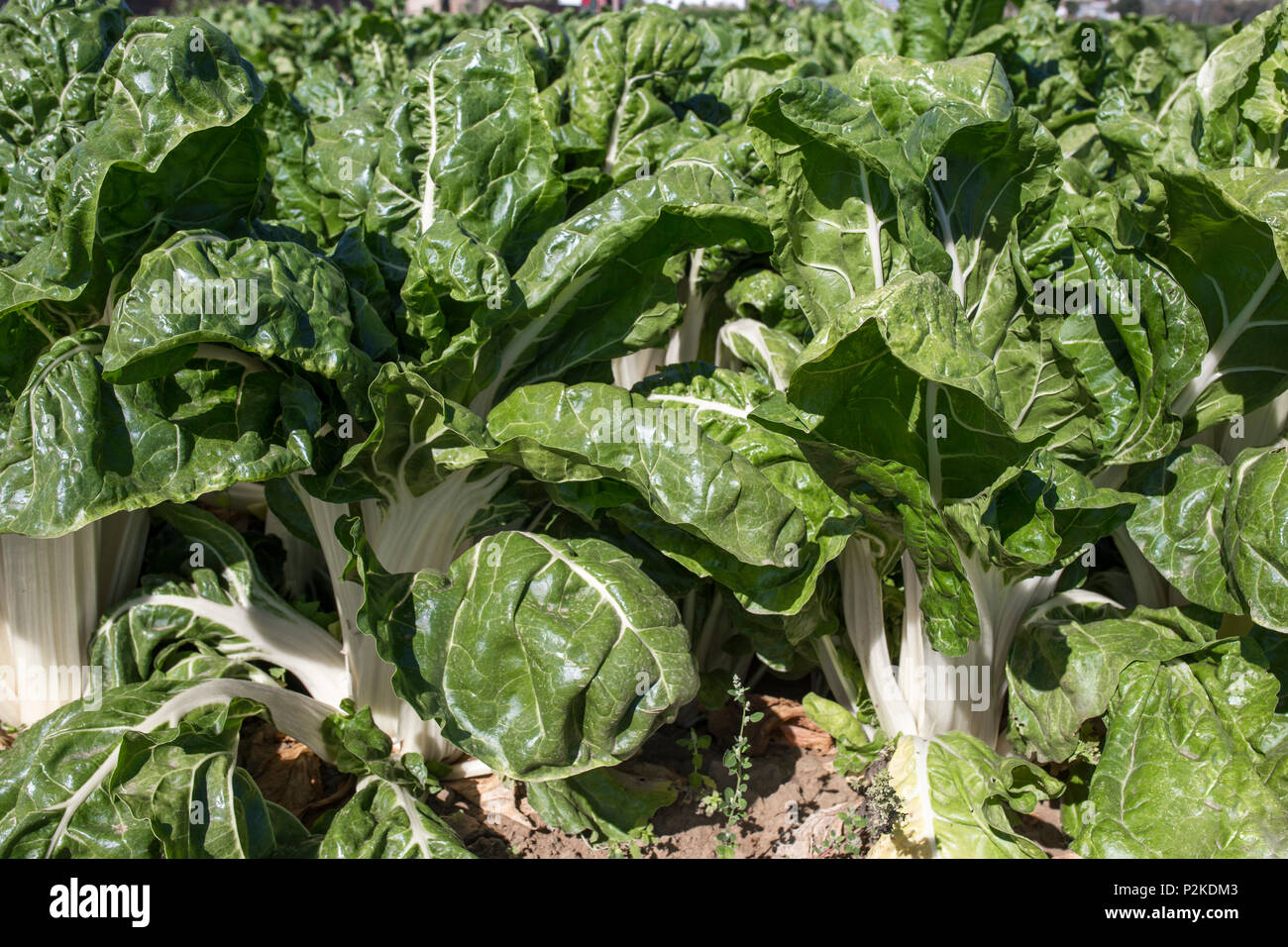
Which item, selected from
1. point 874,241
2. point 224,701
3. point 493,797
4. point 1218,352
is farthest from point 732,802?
point 1218,352

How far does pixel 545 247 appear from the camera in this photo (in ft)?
10.6

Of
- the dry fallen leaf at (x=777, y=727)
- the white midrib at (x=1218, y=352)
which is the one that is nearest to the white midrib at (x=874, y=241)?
the white midrib at (x=1218, y=352)

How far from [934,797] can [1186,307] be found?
160 centimetres

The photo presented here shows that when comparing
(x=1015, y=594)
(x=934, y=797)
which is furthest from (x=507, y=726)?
(x=1015, y=594)

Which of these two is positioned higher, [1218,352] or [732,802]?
[1218,352]

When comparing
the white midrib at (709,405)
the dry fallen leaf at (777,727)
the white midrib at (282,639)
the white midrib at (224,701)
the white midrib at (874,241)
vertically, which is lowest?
the dry fallen leaf at (777,727)

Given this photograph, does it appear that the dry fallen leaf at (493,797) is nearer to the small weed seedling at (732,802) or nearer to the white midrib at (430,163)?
the small weed seedling at (732,802)

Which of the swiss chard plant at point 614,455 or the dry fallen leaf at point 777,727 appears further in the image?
the dry fallen leaf at point 777,727

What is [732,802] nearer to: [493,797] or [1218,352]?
[493,797]

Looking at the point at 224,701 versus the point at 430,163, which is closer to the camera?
the point at 224,701

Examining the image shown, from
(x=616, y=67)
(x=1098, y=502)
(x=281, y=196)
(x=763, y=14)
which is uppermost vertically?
(x=763, y=14)

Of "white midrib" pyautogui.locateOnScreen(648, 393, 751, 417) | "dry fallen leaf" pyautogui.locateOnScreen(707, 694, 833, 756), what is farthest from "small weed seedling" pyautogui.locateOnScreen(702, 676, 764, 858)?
"white midrib" pyautogui.locateOnScreen(648, 393, 751, 417)
